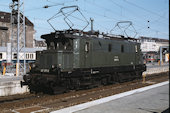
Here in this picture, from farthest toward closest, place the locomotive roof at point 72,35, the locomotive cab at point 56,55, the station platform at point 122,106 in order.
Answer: the locomotive roof at point 72,35 → the locomotive cab at point 56,55 → the station platform at point 122,106

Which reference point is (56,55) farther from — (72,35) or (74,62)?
(72,35)

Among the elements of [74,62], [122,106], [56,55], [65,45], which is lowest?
[122,106]

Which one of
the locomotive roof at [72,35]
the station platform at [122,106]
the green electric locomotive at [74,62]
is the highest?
the locomotive roof at [72,35]

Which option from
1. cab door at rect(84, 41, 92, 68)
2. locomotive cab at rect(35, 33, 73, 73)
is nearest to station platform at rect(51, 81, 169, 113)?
locomotive cab at rect(35, 33, 73, 73)

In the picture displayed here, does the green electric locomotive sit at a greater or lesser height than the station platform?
greater

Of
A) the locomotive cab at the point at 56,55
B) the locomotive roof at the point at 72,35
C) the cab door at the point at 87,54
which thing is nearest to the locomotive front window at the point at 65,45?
the locomotive cab at the point at 56,55

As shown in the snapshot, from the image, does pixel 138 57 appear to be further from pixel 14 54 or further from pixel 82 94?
pixel 14 54

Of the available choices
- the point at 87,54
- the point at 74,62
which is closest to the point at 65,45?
the point at 74,62

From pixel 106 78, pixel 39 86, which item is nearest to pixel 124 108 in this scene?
pixel 39 86

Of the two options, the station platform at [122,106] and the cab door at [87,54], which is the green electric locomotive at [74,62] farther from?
the station platform at [122,106]

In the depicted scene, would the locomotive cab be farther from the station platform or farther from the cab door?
the station platform

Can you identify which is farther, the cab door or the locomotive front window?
the cab door

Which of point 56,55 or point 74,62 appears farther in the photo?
point 74,62

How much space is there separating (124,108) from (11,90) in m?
7.80
